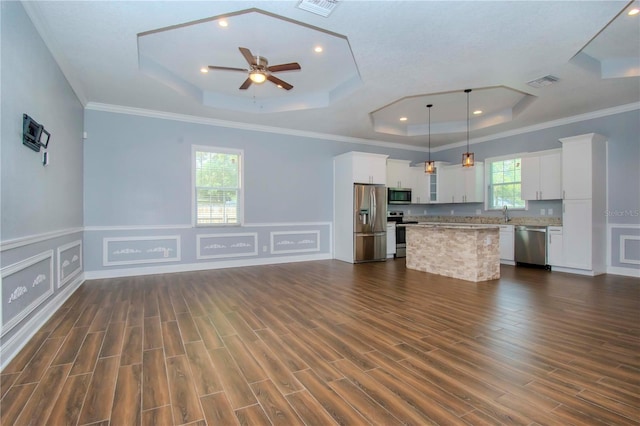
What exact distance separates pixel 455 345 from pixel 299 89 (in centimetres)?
441

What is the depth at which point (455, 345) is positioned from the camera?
2621 millimetres

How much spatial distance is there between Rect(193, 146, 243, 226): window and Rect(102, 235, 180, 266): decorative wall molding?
0.63m

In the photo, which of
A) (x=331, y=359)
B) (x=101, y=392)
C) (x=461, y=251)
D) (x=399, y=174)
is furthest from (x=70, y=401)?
(x=399, y=174)

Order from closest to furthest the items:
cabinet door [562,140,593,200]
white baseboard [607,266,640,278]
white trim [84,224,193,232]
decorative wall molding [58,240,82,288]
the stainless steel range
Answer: decorative wall molding [58,240,82,288] < white trim [84,224,193,232] < white baseboard [607,266,640,278] < cabinet door [562,140,593,200] < the stainless steel range

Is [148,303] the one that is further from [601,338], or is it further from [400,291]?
[601,338]

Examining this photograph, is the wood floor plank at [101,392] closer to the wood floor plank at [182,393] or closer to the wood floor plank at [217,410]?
the wood floor plank at [182,393]

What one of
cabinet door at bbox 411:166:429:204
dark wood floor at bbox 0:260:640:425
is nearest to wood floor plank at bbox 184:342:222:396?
dark wood floor at bbox 0:260:640:425

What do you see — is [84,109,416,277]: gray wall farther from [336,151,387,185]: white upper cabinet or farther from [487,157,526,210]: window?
[487,157,526,210]: window

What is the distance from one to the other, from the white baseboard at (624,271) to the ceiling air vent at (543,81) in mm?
3569

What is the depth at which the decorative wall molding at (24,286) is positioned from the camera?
2.40 m

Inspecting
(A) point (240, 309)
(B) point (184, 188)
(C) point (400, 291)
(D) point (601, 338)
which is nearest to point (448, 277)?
(C) point (400, 291)

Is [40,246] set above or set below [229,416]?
above

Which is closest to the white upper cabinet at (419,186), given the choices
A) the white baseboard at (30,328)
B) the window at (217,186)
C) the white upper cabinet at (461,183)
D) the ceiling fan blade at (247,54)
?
the white upper cabinet at (461,183)

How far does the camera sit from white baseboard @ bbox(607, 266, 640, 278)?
5281 mm
